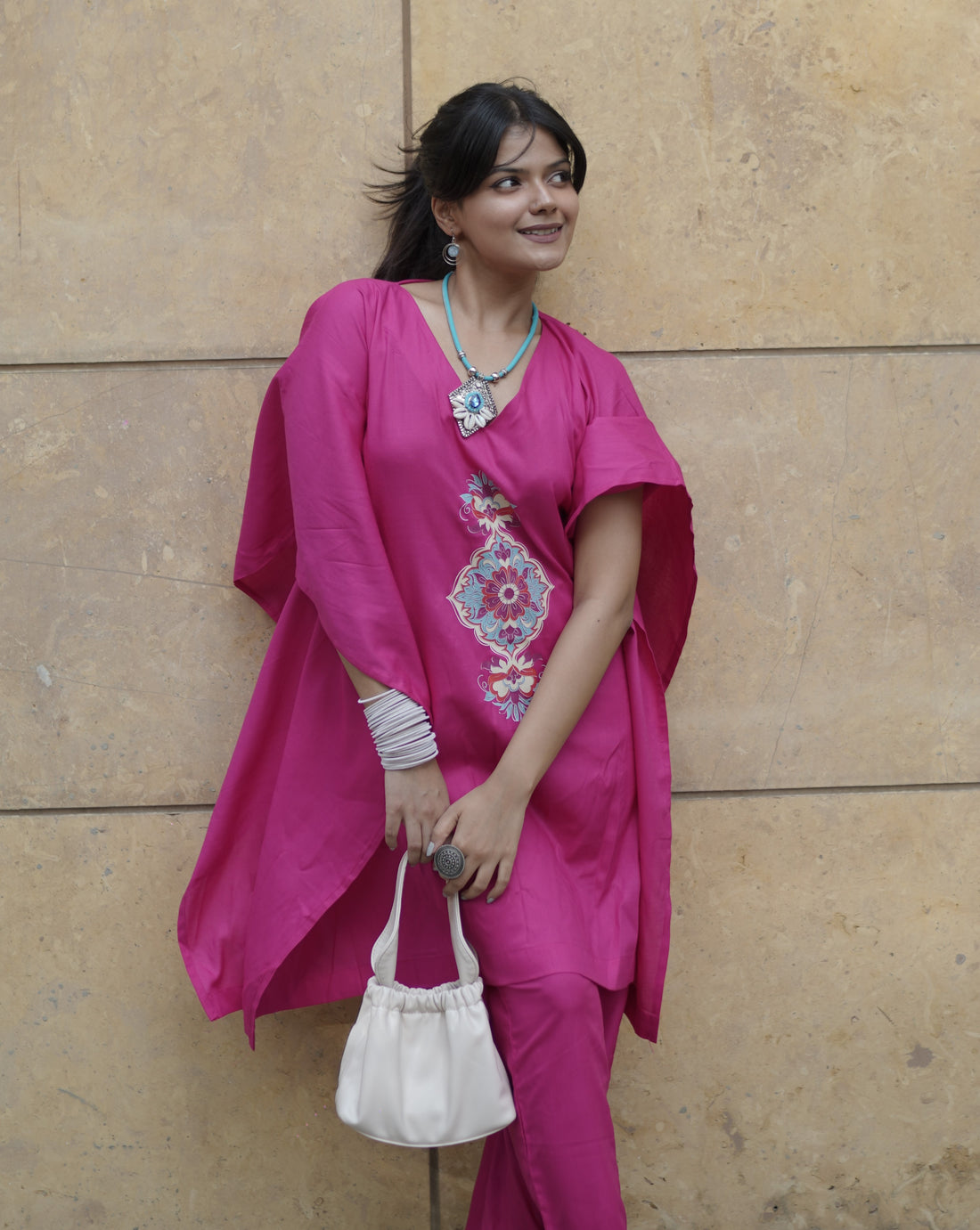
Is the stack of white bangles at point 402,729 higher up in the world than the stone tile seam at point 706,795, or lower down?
Answer: higher up

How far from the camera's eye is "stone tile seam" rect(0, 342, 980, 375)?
83.3 inches

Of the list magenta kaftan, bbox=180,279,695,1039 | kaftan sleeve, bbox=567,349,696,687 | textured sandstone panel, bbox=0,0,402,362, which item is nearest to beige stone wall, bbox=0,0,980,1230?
textured sandstone panel, bbox=0,0,402,362

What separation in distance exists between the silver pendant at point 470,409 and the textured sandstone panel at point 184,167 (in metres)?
0.57

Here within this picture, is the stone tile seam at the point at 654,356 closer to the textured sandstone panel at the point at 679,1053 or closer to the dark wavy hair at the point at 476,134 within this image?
the dark wavy hair at the point at 476,134

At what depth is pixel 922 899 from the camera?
7.25 ft

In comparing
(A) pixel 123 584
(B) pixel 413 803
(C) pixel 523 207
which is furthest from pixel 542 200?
(A) pixel 123 584

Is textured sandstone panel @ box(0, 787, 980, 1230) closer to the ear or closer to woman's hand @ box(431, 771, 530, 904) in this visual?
woman's hand @ box(431, 771, 530, 904)

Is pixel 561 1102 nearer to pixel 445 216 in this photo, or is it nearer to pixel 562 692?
pixel 562 692

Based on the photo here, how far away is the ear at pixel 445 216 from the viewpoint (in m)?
1.77

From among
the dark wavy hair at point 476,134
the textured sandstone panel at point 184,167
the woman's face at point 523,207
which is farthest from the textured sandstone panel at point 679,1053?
the dark wavy hair at point 476,134

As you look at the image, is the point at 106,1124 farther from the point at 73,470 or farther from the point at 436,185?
the point at 436,185

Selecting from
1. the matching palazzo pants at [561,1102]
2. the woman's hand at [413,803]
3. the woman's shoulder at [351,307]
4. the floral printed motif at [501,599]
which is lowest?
the matching palazzo pants at [561,1102]

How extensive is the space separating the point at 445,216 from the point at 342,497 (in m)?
0.56

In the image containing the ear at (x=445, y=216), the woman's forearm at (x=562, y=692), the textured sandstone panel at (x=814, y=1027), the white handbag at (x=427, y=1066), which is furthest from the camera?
the textured sandstone panel at (x=814, y=1027)
